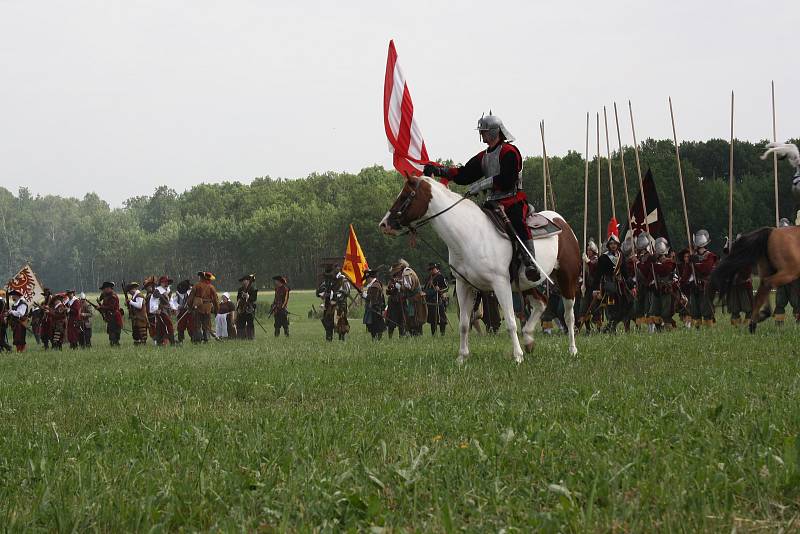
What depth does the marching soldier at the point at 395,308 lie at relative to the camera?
94.4ft

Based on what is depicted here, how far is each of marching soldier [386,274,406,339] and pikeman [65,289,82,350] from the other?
1097 cm

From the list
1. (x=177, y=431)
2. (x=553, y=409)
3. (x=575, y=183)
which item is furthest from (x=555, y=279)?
(x=575, y=183)

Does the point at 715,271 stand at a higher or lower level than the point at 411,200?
lower

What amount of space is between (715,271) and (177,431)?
11408 mm

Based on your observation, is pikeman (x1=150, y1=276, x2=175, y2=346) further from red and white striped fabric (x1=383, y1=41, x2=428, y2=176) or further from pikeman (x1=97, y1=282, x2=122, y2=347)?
red and white striped fabric (x1=383, y1=41, x2=428, y2=176)

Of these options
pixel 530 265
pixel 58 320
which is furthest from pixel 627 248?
pixel 58 320

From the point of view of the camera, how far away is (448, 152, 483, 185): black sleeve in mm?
12271

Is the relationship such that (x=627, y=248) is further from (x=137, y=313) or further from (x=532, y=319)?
(x=137, y=313)

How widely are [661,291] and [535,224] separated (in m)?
10.3

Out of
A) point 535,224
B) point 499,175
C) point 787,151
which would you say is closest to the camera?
point 499,175

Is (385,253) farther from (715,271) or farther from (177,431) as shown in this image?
(177,431)

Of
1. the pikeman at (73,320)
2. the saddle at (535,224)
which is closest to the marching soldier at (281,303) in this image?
the pikeman at (73,320)

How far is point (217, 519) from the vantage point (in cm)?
425

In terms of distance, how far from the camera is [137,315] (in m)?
30.5
